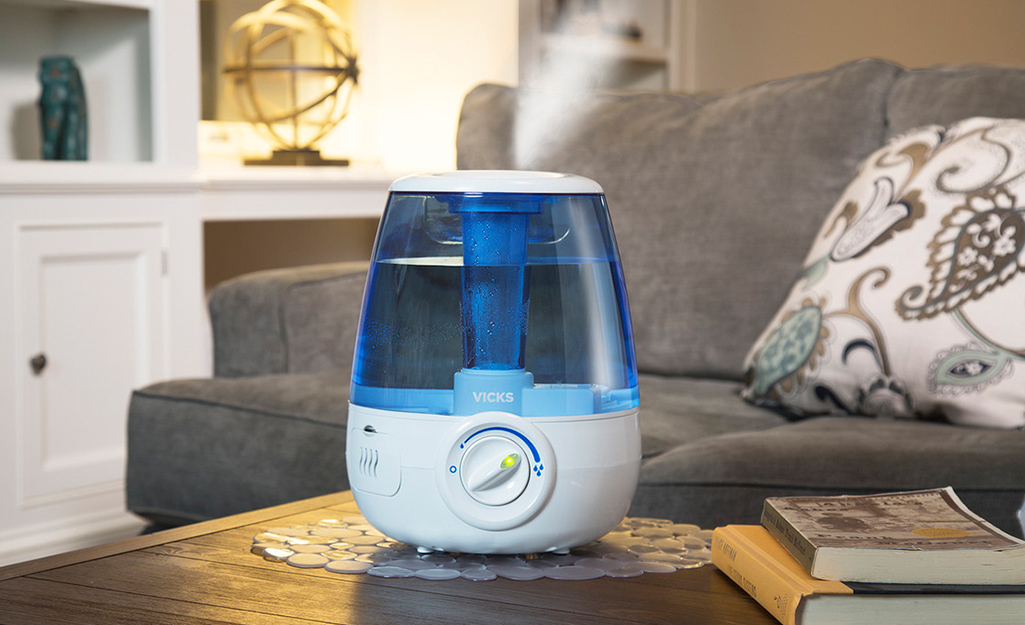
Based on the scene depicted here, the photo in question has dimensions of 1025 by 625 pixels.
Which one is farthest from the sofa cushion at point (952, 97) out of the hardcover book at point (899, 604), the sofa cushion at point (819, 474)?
the hardcover book at point (899, 604)

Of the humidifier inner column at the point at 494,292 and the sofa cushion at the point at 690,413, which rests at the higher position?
the humidifier inner column at the point at 494,292

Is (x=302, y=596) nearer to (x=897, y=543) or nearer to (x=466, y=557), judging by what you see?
(x=466, y=557)

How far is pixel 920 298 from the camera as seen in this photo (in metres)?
1.31

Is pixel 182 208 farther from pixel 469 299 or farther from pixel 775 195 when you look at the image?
pixel 469 299

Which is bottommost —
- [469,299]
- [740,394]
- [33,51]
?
[740,394]

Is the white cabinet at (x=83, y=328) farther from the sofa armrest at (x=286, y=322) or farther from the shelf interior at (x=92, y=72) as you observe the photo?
the sofa armrest at (x=286, y=322)

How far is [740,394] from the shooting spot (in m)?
1.56

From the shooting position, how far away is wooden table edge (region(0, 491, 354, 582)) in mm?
666

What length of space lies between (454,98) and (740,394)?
174 cm

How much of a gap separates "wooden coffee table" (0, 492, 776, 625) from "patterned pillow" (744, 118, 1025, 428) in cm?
72

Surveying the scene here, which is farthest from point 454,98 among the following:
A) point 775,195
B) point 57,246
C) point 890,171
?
point 890,171

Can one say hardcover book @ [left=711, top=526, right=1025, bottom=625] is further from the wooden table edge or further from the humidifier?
the wooden table edge

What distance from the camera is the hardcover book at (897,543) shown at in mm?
550

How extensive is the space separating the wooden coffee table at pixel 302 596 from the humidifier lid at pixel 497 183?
220 millimetres
